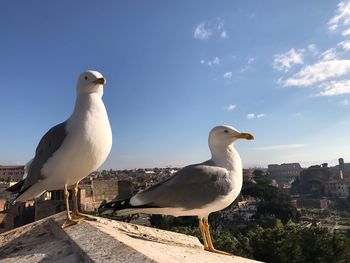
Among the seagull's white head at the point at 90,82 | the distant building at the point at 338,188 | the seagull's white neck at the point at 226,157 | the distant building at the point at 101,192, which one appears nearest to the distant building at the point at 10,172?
the distant building at the point at 101,192

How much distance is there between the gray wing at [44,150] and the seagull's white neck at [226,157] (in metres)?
1.03

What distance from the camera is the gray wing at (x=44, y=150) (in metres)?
2.32

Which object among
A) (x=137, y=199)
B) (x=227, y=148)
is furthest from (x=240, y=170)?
(x=137, y=199)

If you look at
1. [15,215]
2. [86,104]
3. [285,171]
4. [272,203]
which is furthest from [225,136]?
[285,171]

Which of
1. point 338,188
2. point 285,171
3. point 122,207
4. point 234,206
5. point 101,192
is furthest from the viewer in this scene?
point 285,171

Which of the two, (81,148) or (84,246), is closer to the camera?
(84,246)

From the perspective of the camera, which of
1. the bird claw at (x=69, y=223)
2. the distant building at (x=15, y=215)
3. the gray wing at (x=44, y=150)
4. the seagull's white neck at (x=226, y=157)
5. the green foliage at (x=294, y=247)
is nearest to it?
the bird claw at (x=69, y=223)

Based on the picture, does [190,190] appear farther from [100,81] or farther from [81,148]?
[100,81]

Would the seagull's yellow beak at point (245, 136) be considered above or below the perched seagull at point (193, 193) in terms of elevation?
above

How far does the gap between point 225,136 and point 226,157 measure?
0.15 meters

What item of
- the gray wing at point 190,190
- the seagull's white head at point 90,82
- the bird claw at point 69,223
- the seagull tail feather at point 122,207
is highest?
the seagull's white head at point 90,82

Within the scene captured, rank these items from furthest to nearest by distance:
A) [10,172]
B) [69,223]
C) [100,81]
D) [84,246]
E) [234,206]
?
[10,172]
[234,206]
[100,81]
[69,223]
[84,246]

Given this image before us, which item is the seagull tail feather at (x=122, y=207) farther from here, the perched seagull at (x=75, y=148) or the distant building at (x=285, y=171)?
the distant building at (x=285, y=171)

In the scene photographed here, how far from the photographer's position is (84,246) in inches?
63.0
